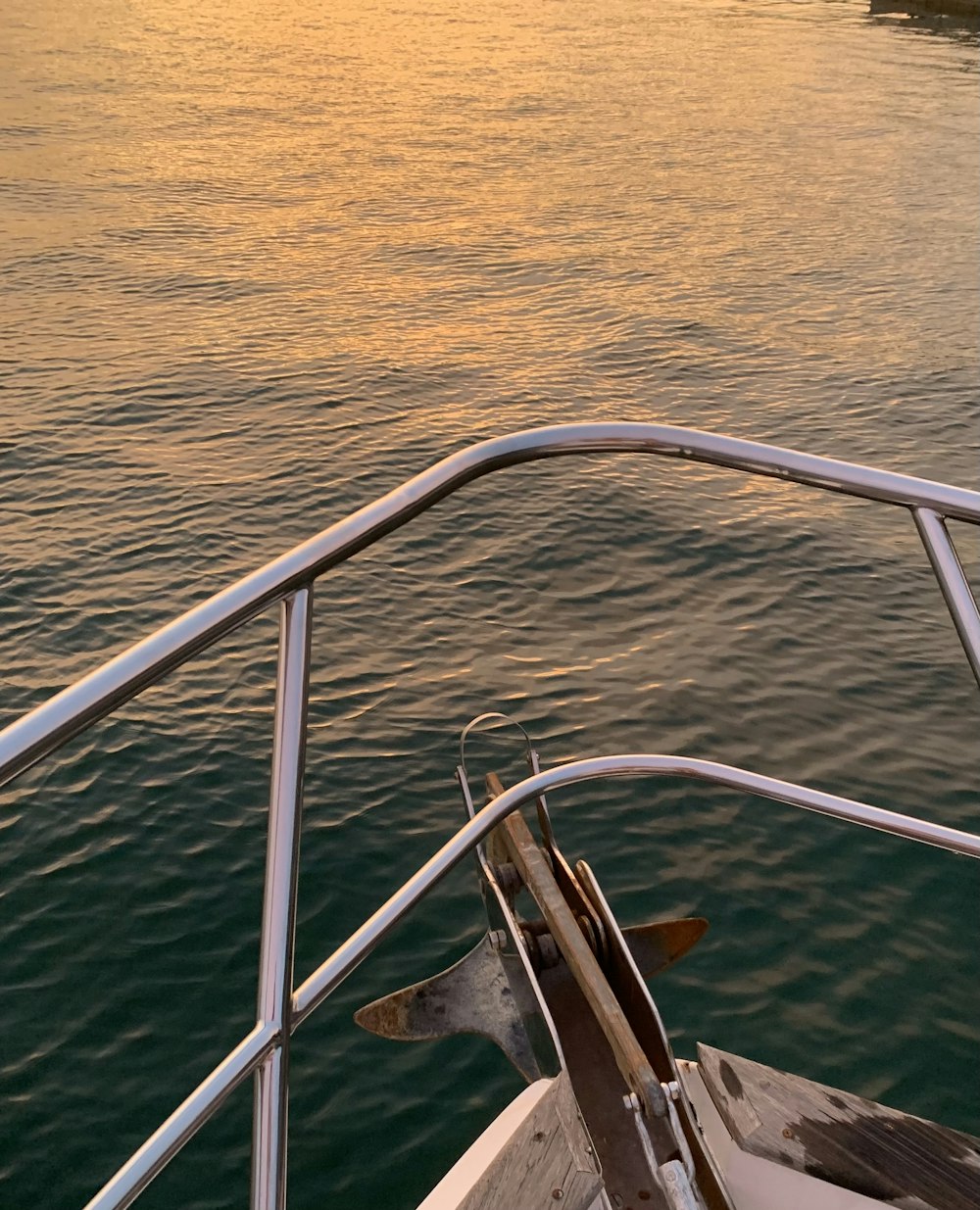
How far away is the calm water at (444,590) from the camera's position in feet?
16.6

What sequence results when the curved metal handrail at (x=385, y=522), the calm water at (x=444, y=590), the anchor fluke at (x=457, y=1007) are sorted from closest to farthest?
the curved metal handrail at (x=385, y=522) → the anchor fluke at (x=457, y=1007) → the calm water at (x=444, y=590)

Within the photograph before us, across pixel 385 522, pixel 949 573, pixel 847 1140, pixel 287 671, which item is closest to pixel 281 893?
pixel 287 671

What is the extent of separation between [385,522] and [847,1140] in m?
1.51

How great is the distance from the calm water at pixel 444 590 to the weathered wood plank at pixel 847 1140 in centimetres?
246

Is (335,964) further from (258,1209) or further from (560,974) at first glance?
(560,974)

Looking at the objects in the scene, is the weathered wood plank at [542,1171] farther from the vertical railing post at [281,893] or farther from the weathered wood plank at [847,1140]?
the vertical railing post at [281,893]

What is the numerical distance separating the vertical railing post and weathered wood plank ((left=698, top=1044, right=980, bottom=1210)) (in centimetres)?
109

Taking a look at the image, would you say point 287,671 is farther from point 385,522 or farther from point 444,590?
point 444,590

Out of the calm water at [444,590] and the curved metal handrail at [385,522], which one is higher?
the curved metal handrail at [385,522]

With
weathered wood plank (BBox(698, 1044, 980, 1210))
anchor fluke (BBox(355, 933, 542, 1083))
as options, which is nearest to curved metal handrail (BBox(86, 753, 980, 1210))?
weathered wood plank (BBox(698, 1044, 980, 1210))

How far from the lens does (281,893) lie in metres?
1.45

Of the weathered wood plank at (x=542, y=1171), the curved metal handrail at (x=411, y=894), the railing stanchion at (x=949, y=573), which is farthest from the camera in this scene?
the weathered wood plank at (x=542, y=1171)

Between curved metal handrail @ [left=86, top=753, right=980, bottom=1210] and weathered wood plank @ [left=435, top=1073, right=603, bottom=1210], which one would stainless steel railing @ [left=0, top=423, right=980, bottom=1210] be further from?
weathered wood plank @ [left=435, top=1073, right=603, bottom=1210]

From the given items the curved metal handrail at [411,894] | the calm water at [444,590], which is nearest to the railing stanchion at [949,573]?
the curved metal handrail at [411,894]
